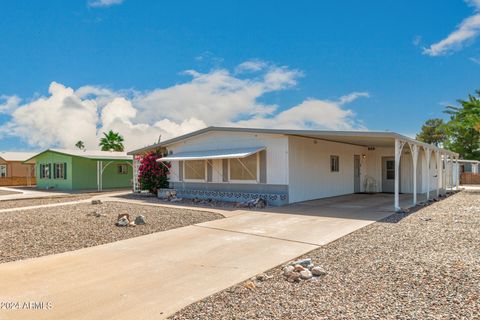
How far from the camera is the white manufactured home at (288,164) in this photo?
12.8m

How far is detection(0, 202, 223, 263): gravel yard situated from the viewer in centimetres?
650

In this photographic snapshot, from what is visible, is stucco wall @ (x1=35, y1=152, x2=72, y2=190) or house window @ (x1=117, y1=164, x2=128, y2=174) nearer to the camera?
stucco wall @ (x1=35, y1=152, x2=72, y2=190)

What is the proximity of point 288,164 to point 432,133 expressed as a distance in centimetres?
4407

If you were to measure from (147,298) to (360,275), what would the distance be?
2896 millimetres

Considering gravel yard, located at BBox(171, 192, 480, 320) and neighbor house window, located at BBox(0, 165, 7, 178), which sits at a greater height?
neighbor house window, located at BBox(0, 165, 7, 178)

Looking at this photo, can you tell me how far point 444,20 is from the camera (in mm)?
14539

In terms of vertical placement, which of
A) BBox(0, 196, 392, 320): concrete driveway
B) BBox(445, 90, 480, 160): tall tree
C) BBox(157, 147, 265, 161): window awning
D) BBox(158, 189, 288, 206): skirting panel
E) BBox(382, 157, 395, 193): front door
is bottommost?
BBox(0, 196, 392, 320): concrete driveway

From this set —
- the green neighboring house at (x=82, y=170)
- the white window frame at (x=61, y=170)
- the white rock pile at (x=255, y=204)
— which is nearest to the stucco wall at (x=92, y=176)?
the green neighboring house at (x=82, y=170)

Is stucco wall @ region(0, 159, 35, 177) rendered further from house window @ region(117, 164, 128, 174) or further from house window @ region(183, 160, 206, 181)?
house window @ region(183, 160, 206, 181)

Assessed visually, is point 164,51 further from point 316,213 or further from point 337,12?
point 316,213

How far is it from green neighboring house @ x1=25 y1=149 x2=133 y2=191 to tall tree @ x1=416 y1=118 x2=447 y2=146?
42.3 m

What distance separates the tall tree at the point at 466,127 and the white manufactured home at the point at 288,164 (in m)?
10.3

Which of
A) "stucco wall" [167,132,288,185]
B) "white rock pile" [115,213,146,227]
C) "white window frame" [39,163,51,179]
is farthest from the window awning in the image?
"white window frame" [39,163,51,179]

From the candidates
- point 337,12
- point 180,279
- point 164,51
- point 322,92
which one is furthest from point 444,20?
point 180,279
